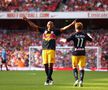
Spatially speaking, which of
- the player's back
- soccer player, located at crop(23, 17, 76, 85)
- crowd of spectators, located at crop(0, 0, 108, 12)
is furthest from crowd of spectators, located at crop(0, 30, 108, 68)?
the player's back

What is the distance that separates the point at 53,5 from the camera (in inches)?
1683

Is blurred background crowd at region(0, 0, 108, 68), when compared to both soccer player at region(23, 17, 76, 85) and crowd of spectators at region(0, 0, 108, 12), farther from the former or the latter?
soccer player at region(23, 17, 76, 85)

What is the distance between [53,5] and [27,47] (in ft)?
14.3

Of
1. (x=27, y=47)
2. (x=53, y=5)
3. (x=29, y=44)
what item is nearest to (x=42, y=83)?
(x=27, y=47)

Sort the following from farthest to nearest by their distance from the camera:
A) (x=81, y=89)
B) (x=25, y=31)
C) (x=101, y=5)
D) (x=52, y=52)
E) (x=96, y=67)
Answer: (x=25, y=31) → (x=101, y=5) → (x=96, y=67) → (x=52, y=52) → (x=81, y=89)

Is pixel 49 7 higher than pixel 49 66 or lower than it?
higher

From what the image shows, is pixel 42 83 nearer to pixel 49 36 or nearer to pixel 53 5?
pixel 49 36

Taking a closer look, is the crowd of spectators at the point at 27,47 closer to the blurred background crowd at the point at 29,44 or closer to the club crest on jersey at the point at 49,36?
the blurred background crowd at the point at 29,44

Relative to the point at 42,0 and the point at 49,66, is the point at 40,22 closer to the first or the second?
the point at 42,0

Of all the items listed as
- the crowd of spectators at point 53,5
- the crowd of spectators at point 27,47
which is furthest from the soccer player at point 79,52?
the crowd of spectators at point 53,5

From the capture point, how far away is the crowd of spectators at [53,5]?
42.2 m

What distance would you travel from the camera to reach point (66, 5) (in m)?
42.8

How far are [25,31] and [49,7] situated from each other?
388 cm

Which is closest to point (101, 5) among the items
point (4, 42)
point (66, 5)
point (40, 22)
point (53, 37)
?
point (66, 5)
